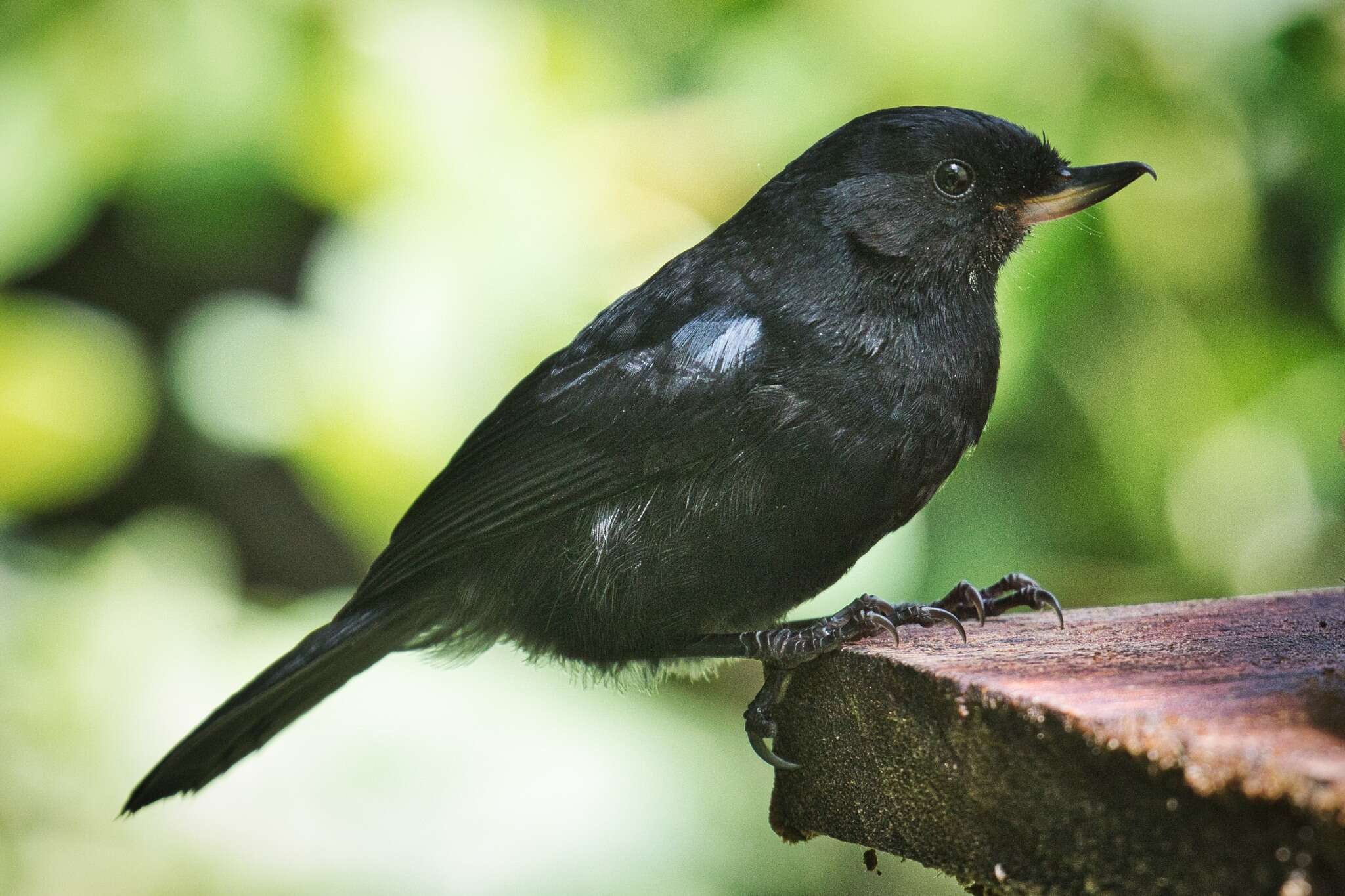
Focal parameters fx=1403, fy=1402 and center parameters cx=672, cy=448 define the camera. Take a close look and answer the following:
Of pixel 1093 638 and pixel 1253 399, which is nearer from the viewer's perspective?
pixel 1093 638

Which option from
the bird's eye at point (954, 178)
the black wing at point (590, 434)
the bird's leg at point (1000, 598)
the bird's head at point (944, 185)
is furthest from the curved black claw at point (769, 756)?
the bird's eye at point (954, 178)

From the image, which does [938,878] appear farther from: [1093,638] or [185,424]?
[185,424]

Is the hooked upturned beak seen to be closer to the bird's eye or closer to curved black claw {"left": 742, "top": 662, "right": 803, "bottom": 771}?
the bird's eye

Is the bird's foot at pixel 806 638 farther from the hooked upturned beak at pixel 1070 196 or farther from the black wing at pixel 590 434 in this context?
the hooked upturned beak at pixel 1070 196

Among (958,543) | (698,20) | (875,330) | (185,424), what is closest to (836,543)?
(875,330)

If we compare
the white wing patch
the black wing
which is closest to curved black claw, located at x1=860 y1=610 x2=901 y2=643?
the black wing

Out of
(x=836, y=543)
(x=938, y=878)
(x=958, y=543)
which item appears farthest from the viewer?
(x=938, y=878)
